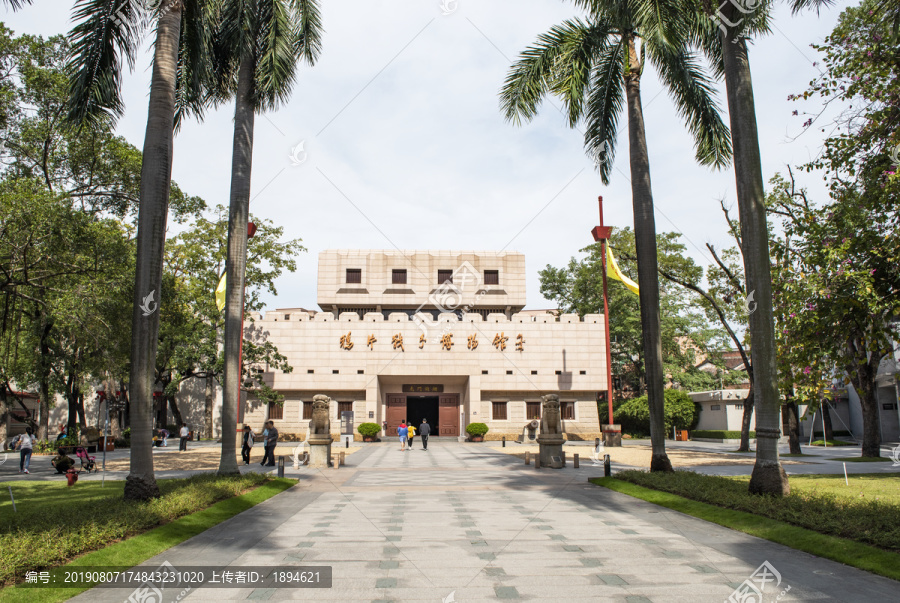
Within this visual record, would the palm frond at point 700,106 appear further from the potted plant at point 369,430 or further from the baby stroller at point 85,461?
the potted plant at point 369,430

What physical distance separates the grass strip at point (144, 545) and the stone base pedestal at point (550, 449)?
11.8 meters

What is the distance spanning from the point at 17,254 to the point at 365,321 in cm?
2472

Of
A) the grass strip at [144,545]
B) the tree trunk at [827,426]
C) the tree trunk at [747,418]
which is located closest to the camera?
the grass strip at [144,545]

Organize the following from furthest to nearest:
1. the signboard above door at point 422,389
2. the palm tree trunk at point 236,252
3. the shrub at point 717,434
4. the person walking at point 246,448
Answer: the signboard above door at point 422,389
the shrub at point 717,434
the person walking at point 246,448
the palm tree trunk at point 236,252

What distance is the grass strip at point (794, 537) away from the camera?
776 centimetres

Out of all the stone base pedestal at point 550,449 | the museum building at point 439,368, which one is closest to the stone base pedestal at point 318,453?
the stone base pedestal at point 550,449

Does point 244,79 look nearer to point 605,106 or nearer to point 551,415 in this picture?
point 605,106

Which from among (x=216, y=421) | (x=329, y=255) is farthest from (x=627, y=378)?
(x=216, y=421)

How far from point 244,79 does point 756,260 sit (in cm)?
1465

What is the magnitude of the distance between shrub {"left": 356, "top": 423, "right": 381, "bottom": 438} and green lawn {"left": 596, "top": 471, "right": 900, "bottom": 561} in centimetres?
2529

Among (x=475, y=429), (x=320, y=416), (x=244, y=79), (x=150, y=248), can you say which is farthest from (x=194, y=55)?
(x=475, y=429)

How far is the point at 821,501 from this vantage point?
10.9m

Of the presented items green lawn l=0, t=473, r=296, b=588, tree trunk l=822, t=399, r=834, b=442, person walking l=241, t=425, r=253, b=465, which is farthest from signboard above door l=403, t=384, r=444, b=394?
green lawn l=0, t=473, r=296, b=588

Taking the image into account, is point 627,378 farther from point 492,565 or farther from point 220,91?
point 492,565
